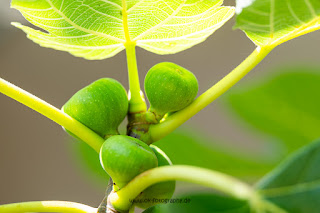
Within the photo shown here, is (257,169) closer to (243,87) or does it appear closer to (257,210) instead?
(243,87)

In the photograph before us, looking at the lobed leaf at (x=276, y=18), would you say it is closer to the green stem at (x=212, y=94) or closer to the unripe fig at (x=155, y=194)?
the green stem at (x=212, y=94)

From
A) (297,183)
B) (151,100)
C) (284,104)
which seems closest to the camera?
(297,183)

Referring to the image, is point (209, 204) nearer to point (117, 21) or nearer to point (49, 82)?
point (117, 21)

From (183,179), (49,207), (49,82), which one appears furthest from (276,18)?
(49,82)

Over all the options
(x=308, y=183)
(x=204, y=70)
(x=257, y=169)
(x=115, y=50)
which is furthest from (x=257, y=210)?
(x=204, y=70)

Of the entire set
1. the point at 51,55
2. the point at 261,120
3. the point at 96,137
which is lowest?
the point at 96,137

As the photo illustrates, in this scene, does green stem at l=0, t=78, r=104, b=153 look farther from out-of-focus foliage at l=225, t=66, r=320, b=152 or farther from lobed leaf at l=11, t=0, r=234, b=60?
out-of-focus foliage at l=225, t=66, r=320, b=152
